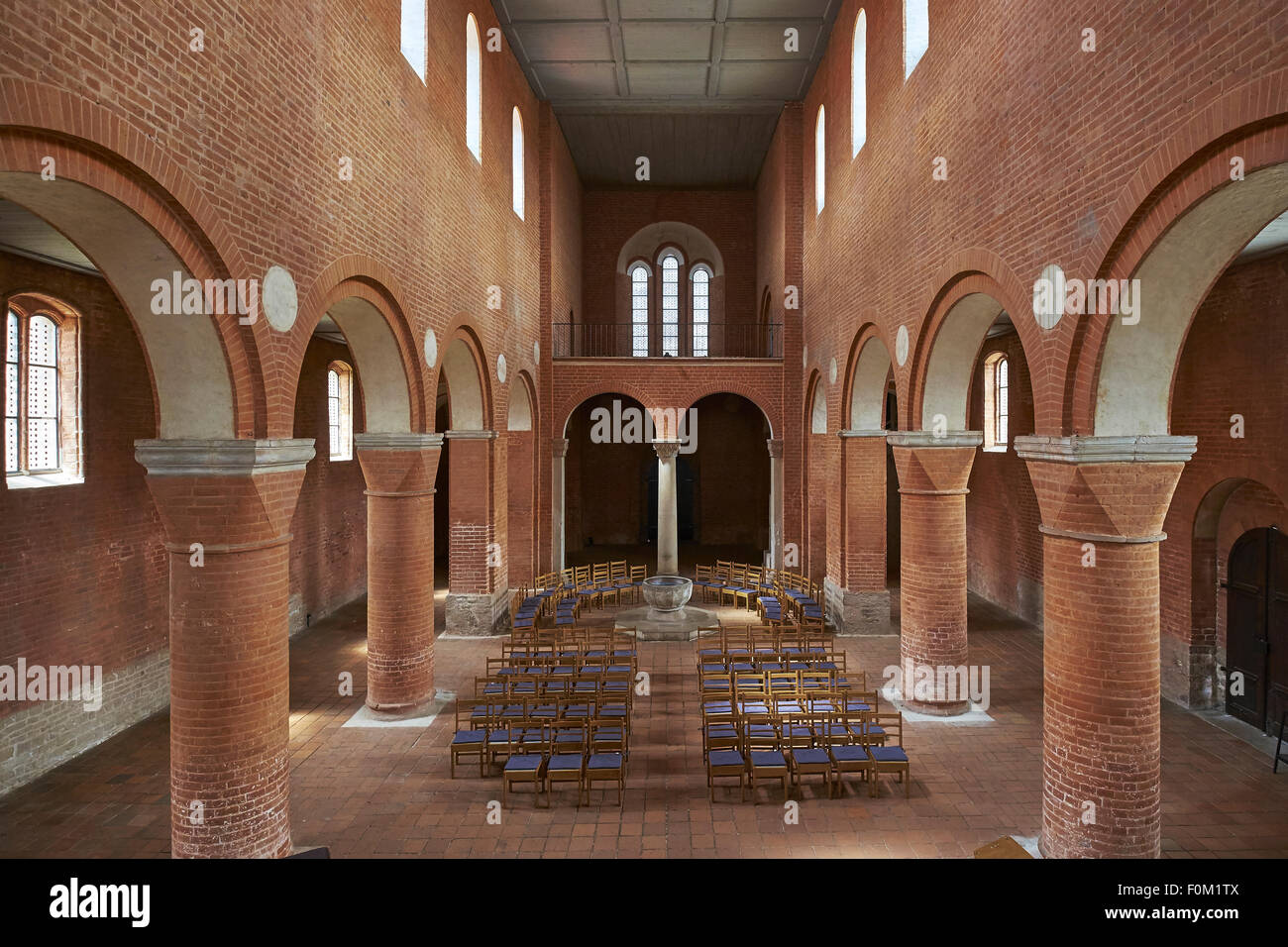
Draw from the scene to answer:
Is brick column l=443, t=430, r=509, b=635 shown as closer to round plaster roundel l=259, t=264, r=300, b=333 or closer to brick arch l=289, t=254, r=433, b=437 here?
brick arch l=289, t=254, r=433, b=437

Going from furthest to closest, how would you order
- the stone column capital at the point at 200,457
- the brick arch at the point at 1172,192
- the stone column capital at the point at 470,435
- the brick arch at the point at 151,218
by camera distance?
the stone column capital at the point at 470,435, the stone column capital at the point at 200,457, the brick arch at the point at 1172,192, the brick arch at the point at 151,218

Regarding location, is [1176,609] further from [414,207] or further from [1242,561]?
[414,207]

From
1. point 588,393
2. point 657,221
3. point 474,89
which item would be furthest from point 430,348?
point 657,221

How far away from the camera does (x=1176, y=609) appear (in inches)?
489

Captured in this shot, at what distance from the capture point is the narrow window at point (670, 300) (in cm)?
2739

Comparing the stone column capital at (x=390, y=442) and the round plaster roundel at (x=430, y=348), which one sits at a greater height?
the round plaster roundel at (x=430, y=348)

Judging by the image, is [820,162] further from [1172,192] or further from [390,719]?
[390,719]

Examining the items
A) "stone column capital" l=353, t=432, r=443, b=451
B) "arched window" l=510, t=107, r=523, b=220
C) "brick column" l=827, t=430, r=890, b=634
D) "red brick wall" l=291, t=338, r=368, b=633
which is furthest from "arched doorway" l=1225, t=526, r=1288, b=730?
"red brick wall" l=291, t=338, r=368, b=633

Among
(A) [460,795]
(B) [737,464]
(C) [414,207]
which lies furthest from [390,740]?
(B) [737,464]

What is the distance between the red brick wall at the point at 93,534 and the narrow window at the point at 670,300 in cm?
1766

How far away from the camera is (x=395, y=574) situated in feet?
Result: 37.2

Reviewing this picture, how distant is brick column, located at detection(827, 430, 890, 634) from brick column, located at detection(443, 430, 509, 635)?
6.67 m

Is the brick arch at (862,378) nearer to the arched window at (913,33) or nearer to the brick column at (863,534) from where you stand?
the brick column at (863,534)

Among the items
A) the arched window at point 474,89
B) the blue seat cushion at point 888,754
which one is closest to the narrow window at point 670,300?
the arched window at point 474,89
